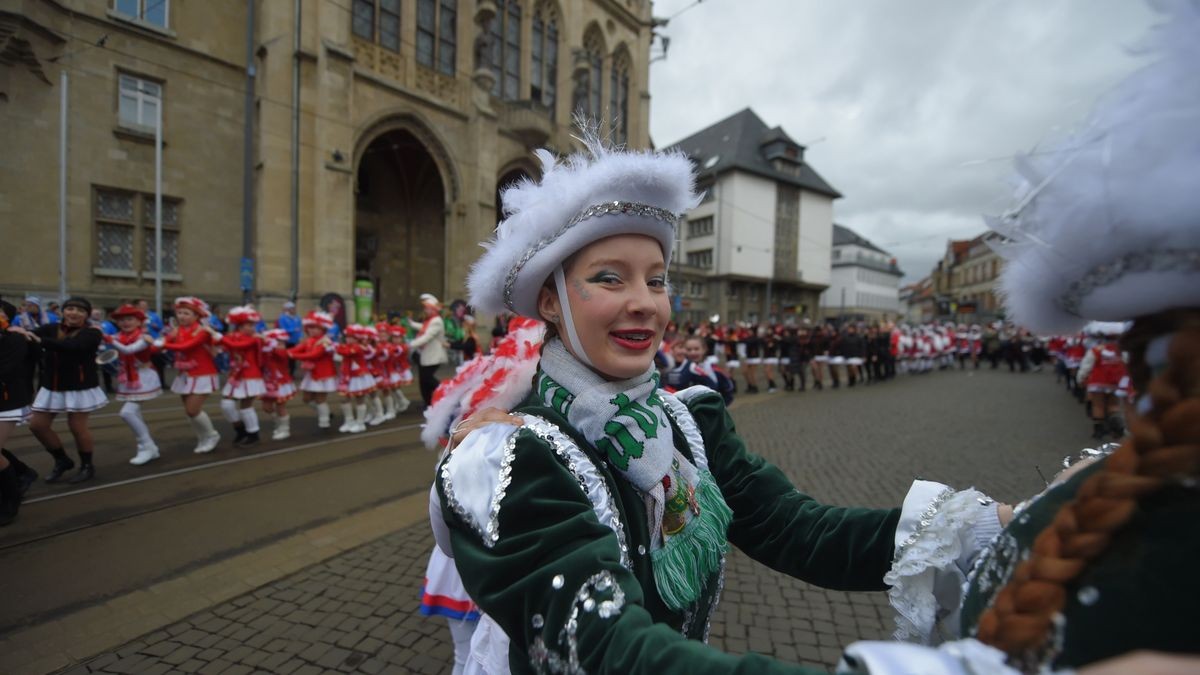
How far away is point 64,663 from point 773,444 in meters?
7.36

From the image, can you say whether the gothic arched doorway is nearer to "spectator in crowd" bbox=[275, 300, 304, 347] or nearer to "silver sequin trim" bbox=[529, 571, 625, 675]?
"spectator in crowd" bbox=[275, 300, 304, 347]

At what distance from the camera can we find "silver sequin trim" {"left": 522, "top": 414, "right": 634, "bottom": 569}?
1.25 m

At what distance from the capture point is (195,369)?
6797 mm

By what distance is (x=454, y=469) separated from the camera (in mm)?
1243

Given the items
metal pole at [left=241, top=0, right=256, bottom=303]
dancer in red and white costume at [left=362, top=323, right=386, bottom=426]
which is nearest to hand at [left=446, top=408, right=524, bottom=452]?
dancer in red and white costume at [left=362, top=323, right=386, bottom=426]

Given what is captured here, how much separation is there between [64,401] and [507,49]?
2154cm

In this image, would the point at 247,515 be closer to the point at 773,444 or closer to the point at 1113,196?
the point at 1113,196

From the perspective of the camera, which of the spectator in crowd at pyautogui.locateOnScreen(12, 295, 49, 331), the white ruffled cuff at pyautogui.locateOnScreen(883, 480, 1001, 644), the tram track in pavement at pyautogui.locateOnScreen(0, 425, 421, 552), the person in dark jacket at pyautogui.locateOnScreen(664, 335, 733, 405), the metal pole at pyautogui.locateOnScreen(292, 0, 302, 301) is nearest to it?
the white ruffled cuff at pyautogui.locateOnScreen(883, 480, 1001, 644)

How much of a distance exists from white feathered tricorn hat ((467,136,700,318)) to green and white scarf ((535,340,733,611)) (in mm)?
250

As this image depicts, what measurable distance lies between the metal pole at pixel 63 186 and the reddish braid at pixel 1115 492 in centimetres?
1796

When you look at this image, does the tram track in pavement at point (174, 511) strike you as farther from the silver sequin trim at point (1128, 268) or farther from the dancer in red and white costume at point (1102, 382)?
the dancer in red and white costume at point (1102, 382)

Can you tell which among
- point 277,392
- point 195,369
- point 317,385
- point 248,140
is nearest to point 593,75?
point 248,140

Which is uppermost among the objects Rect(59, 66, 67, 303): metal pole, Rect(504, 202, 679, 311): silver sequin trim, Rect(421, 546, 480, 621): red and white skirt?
Rect(59, 66, 67, 303): metal pole

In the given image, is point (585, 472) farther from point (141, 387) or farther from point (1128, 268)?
point (141, 387)
